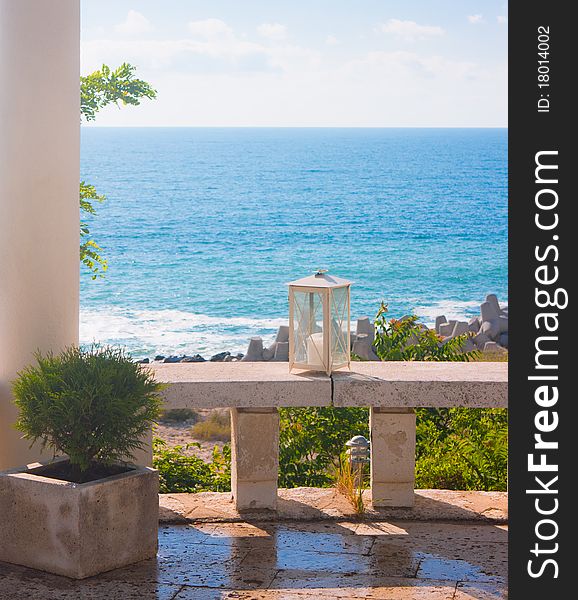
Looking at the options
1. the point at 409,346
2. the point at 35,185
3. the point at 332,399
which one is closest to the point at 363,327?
the point at 409,346

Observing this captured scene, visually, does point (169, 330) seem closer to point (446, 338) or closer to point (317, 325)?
point (446, 338)

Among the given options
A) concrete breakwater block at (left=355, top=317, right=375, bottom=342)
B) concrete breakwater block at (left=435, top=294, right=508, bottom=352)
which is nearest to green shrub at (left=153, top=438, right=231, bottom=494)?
concrete breakwater block at (left=355, top=317, right=375, bottom=342)

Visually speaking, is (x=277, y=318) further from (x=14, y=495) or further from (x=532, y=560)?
(x=532, y=560)

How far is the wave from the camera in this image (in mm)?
25828

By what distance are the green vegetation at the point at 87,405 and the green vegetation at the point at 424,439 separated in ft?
4.30

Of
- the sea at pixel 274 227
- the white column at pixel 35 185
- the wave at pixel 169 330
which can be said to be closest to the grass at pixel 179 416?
the wave at pixel 169 330

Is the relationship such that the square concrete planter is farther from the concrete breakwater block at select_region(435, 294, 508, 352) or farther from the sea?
the sea

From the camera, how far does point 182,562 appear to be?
12.0 feet

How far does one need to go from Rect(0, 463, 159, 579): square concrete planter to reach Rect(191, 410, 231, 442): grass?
10.4 metres

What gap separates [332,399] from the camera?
4047 mm

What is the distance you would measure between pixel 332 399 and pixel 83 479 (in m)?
1.08

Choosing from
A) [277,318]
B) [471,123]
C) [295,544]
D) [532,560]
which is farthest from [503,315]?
[471,123]

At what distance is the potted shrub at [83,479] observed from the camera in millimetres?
3426

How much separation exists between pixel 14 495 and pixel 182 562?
26.5 inches
